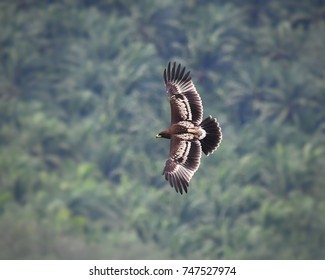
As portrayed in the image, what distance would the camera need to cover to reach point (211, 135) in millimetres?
18078

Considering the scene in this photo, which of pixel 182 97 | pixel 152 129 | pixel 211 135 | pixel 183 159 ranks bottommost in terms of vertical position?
pixel 183 159

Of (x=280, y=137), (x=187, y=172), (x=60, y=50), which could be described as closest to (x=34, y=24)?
(x=60, y=50)

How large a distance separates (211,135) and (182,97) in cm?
105

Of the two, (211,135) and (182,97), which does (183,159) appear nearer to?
(211,135)

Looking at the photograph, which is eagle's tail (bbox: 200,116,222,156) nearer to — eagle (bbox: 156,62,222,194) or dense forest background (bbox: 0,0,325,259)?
eagle (bbox: 156,62,222,194)

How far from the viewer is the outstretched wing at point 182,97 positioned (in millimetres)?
18453

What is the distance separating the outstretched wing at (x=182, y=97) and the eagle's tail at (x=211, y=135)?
1.17 feet

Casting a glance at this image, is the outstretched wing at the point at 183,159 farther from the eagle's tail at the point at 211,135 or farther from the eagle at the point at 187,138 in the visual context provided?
the eagle's tail at the point at 211,135

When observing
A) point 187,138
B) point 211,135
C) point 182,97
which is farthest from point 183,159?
point 182,97

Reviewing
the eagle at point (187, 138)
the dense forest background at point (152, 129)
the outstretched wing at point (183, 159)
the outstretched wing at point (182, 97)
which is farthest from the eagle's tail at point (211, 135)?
the dense forest background at point (152, 129)

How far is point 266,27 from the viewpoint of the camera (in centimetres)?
5678

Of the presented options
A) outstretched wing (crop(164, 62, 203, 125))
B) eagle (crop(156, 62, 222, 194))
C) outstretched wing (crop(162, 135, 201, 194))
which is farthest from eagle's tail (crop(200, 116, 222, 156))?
outstretched wing (crop(164, 62, 203, 125))

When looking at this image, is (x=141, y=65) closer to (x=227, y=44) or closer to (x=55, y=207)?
(x=227, y=44)

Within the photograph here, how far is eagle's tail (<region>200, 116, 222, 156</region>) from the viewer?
1800 cm
